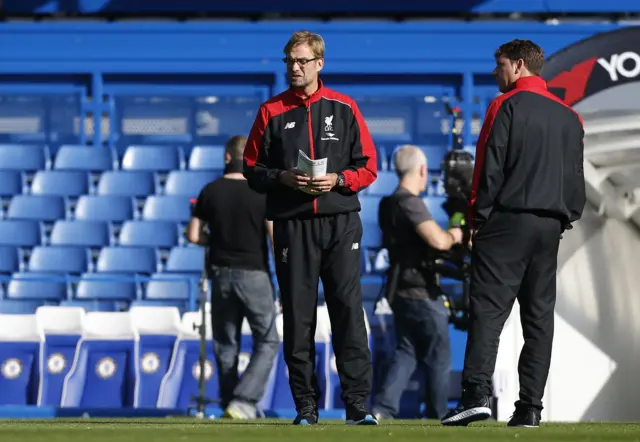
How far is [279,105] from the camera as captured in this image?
6.57 meters

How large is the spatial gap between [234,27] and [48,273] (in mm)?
3743

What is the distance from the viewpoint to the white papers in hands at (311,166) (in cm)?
626

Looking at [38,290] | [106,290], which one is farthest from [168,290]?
[38,290]

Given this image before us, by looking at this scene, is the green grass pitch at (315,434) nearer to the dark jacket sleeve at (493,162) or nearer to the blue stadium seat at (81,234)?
the dark jacket sleeve at (493,162)

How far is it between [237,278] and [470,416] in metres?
2.94

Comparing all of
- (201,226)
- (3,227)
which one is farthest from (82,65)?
(201,226)

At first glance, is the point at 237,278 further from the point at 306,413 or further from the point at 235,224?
the point at 306,413

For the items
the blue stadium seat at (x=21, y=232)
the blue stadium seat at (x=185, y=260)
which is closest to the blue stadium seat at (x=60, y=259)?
the blue stadium seat at (x=21, y=232)

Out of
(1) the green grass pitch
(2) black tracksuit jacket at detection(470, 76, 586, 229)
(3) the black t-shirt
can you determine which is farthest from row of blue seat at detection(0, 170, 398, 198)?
(1) the green grass pitch

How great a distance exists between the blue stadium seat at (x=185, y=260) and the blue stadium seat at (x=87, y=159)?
1691 mm

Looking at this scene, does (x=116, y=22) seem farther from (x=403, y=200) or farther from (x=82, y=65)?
(x=403, y=200)

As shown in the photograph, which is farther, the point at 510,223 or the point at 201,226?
the point at 201,226

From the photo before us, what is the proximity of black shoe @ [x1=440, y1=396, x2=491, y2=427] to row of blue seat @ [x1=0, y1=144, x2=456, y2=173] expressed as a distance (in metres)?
8.29

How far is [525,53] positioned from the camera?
637cm
